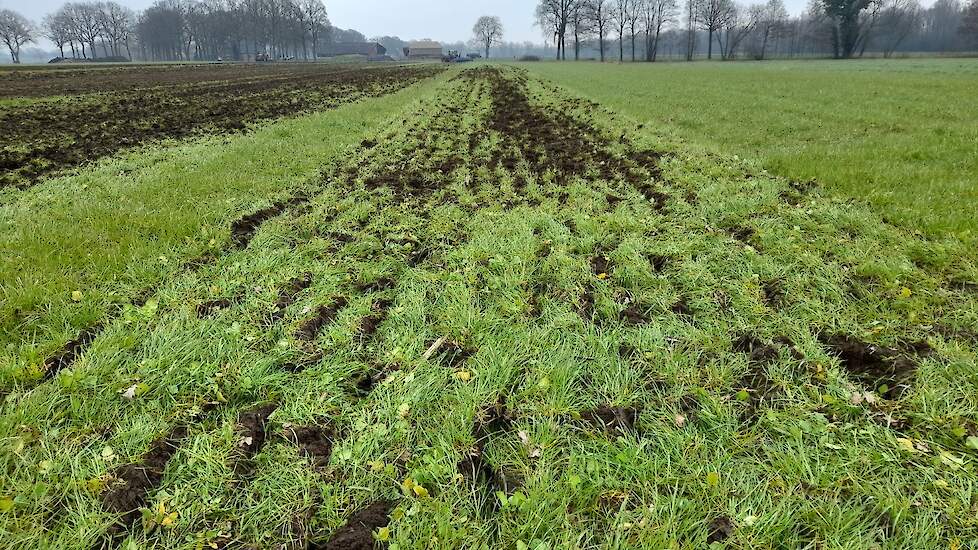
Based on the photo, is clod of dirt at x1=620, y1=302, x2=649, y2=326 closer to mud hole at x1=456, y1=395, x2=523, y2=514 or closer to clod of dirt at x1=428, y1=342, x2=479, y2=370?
clod of dirt at x1=428, y1=342, x2=479, y2=370

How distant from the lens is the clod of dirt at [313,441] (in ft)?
8.60

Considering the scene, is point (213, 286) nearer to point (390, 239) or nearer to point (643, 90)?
point (390, 239)

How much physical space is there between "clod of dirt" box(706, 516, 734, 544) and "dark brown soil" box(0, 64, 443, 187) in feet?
35.9

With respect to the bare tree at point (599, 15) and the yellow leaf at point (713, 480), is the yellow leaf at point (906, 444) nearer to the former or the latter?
the yellow leaf at point (713, 480)

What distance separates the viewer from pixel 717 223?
617 centimetres

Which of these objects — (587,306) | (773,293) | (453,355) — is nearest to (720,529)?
(453,355)

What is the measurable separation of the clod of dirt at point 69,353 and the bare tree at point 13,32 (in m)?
135

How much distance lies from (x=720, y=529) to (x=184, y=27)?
5505 inches

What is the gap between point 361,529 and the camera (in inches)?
88.2

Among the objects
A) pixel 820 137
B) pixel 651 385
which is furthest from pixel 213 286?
pixel 820 137

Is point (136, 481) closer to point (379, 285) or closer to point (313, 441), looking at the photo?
point (313, 441)

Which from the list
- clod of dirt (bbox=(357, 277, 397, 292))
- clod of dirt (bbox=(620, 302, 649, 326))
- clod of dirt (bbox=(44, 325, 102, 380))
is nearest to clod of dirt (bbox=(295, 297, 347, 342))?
clod of dirt (bbox=(357, 277, 397, 292))

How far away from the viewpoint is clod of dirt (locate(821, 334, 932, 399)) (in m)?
3.11

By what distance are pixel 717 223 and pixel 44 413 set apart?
6.97 m
